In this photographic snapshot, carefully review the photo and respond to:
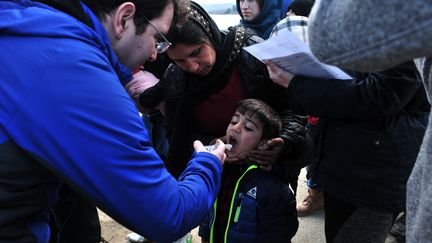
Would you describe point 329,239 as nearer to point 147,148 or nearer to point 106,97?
point 147,148

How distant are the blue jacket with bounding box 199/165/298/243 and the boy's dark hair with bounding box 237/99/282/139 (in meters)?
0.22

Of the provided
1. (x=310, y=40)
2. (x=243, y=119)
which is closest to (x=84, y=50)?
(x=310, y=40)

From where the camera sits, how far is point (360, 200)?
5.25ft

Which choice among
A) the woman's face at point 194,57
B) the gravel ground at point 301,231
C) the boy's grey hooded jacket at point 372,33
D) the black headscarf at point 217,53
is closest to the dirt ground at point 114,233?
the gravel ground at point 301,231

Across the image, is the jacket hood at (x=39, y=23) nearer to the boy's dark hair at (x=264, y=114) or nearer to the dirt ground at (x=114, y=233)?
the boy's dark hair at (x=264, y=114)

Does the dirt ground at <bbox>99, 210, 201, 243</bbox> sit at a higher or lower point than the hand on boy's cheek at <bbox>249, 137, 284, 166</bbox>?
lower

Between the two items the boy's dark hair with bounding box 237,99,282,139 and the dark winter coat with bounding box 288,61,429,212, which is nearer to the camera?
the dark winter coat with bounding box 288,61,429,212

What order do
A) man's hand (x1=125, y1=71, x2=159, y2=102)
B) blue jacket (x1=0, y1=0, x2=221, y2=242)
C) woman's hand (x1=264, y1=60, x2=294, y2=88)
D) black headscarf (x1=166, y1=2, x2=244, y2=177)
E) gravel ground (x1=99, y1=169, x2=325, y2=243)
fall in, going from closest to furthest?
blue jacket (x1=0, y1=0, x2=221, y2=242)
woman's hand (x1=264, y1=60, x2=294, y2=88)
black headscarf (x1=166, y1=2, x2=244, y2=177)
man's hand (x1=125, y1=71, x2=159, y2=102)
gravel ground (x1=99, y1=169, x2=325, y2=243)

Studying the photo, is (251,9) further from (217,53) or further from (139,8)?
(139,8)

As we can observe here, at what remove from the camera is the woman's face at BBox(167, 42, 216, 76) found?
6.37ft

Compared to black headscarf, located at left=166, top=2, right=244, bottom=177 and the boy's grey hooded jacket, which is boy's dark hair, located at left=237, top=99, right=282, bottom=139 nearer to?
black headscarf, located at left=166, top=2, right=244, bottom=177

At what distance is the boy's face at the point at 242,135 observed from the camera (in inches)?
77.4

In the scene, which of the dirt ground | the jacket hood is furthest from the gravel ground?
the jacket hood

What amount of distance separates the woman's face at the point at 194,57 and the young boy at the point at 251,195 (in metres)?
0.28
